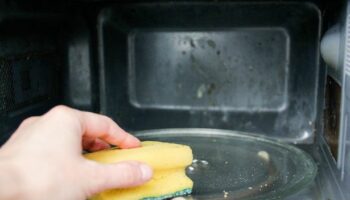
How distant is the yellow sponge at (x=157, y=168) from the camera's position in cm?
66

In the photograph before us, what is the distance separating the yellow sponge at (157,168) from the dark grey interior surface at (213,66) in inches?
15.7

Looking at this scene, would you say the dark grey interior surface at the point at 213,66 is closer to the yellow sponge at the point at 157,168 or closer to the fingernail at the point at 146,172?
the yellow sponge at the point at 157,168

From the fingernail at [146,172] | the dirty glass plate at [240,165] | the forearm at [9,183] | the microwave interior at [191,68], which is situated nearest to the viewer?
the forearm at [9,183]

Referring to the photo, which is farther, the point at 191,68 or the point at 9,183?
the point at 191,68

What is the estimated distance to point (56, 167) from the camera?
0.55 meters

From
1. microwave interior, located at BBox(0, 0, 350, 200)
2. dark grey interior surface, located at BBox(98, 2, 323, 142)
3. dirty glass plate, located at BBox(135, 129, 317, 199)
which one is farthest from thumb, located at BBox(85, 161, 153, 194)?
dark grey interior surface, located at BBox(98, 2, 323, 142)

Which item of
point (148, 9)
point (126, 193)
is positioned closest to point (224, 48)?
point (148, 9)

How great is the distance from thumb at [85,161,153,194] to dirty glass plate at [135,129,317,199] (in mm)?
148

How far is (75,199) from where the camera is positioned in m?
0.56

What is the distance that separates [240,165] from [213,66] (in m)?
0.30

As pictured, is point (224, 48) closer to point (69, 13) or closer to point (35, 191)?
point (69, 13)

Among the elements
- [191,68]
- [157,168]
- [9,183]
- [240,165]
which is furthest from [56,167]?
[191,68]

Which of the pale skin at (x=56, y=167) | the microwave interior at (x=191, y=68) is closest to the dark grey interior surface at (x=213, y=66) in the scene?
the microwave interior at (x=191, y=68)

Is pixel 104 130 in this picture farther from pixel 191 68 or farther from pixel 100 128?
pixel 191 68
